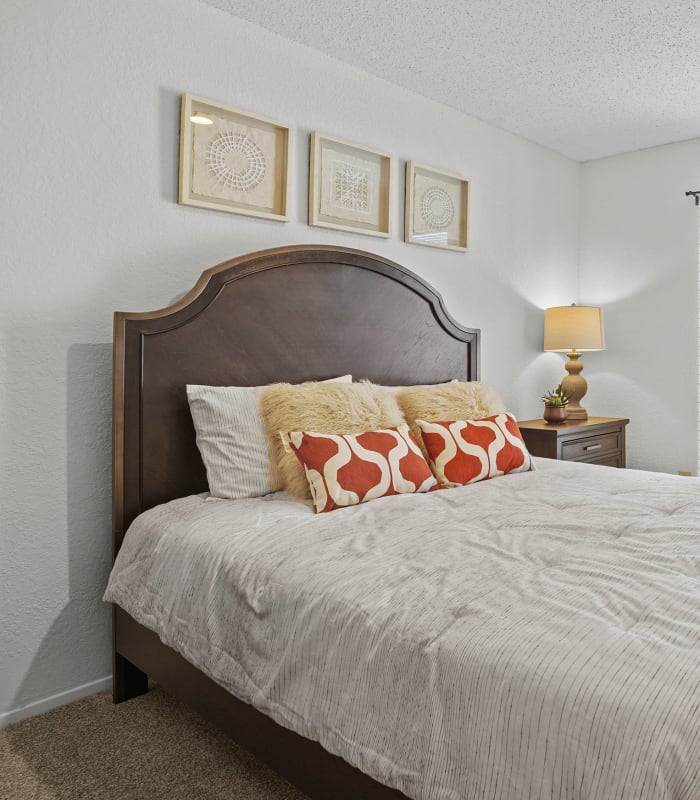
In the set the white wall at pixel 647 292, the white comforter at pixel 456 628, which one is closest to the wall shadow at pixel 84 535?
the white comforter at pixel 456 628

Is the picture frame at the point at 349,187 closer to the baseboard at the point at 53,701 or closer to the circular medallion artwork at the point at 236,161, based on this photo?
the circular medallion artwork at the point at 236,161

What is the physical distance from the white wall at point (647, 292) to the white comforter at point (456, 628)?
221 cm

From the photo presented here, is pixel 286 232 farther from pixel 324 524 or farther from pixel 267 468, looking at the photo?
pixel 324 524

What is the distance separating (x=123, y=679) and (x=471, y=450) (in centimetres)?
146

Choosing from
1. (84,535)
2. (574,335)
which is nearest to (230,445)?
(84,535)

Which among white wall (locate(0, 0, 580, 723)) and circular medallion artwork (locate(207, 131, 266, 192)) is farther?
circular medallion artwork (locate(207, 131, 266, 192))

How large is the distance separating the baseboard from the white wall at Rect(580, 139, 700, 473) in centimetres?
339

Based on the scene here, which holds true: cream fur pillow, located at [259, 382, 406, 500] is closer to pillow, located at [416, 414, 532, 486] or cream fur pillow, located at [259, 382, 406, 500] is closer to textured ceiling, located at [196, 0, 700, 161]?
pillow, located at [416, 414, 532, 486]

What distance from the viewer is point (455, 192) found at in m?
3.43

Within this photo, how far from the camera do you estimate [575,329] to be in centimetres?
382

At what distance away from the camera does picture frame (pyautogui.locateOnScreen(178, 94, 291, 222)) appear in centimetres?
237

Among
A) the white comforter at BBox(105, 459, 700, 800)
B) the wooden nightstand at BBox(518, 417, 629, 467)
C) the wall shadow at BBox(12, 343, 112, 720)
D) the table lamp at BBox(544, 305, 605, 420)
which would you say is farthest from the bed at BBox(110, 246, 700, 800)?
the table lamp at BBox(544, 305, 605, 420)

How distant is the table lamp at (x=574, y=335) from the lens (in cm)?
382

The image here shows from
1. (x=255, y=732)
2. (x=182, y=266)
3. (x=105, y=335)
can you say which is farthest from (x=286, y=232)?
(x=255, y=732)
